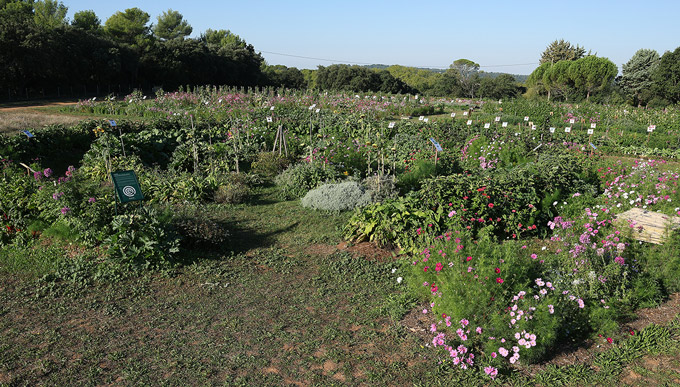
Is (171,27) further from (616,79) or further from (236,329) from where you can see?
(236,329)

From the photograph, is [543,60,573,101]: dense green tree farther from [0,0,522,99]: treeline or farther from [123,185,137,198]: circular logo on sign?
[123,185,137,198]: circular logo on sign

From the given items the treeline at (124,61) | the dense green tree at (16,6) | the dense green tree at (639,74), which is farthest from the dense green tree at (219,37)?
the dense green tree at (639,74)

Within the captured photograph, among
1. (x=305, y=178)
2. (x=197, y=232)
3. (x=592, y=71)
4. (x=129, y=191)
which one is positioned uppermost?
(x=592, y=71)

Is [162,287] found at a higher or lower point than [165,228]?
lower

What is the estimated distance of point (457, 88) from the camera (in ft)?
159

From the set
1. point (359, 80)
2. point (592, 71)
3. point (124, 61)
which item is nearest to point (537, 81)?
point (592, 71)

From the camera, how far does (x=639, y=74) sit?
42438mm

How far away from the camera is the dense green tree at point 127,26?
40.7 m

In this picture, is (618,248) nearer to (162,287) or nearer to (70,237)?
(162,287)

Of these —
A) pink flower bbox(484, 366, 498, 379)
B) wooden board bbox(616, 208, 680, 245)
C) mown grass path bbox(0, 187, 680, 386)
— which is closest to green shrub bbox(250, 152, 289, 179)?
mown grass path bbox(0, 187, 680, 386)

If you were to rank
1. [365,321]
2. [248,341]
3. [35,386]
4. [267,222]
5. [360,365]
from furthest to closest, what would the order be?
1. [267,222]
2. [365,321]
3. [248,341]
4. [360,365]
5. [35,386]

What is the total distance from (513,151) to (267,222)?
5.88m

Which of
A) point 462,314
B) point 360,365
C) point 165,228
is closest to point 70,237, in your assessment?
point 165,228

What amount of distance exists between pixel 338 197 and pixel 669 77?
42268mm
